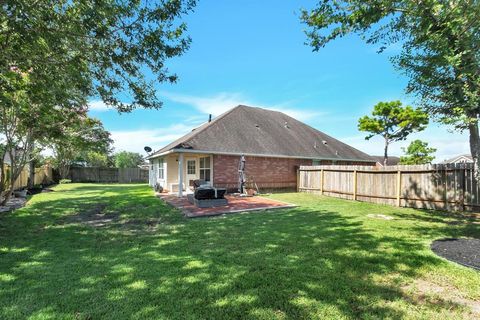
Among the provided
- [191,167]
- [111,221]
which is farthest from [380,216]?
[191,167]

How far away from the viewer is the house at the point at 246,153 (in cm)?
1506

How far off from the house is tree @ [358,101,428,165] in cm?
757

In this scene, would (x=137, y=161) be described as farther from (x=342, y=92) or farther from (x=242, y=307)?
(x=242, y=307)

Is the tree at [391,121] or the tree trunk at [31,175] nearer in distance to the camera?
the tree trunk at [31,175]

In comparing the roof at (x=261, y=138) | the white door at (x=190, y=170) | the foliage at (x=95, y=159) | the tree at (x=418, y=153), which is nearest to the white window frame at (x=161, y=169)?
the roof at (x=261, y=138)

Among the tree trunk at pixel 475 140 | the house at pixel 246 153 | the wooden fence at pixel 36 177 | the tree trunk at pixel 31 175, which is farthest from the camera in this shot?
the tree trunk at pixel 31 175

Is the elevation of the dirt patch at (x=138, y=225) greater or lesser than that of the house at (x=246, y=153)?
lesser

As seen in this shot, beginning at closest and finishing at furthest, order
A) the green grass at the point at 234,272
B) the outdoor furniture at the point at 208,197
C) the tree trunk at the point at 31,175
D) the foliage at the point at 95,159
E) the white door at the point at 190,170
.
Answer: the green grass at the point at 234,272, the outdoor furniture at the point at 208,197, the white door at the point at 190,170, the tree trunk at the point at 31,175, the foliage at the point at 95,159

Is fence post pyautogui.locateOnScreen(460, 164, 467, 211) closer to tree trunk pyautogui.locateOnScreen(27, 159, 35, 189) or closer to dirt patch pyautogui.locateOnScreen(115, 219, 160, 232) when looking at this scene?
dirt patch pyautogui.locateOnScreen(115, 219, 160, 232)

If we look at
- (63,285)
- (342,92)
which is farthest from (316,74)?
(63,285)

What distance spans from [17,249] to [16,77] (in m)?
4.31

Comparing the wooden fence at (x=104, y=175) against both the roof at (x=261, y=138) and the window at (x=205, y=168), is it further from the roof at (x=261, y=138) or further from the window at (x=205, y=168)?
the window at (x=205, y=168)

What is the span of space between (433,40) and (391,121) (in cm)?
2553

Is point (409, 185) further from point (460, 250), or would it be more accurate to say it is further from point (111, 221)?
point (111, 221)
